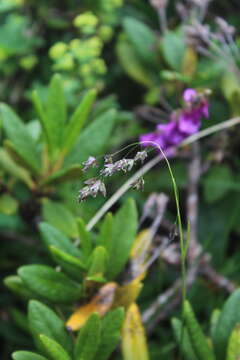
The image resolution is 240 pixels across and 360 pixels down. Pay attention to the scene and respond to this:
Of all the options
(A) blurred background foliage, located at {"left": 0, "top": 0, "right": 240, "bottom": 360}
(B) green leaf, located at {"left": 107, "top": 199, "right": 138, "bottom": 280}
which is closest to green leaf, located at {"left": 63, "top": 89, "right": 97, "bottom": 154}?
(A) blurred background foliage, located at {"left": 0, "top": 0, "right": 240, "bottom": 360}

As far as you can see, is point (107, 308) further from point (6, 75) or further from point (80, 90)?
point (6, 75)

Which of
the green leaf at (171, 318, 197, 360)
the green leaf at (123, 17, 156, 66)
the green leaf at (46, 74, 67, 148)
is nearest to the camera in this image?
the green leaf at (171, 318, 197, 360)

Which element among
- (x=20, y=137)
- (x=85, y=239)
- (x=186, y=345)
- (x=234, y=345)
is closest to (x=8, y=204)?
(x=20, y=137)

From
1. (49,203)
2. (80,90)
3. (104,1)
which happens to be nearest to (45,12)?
(104,1)

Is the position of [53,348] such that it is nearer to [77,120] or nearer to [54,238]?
[54,238]

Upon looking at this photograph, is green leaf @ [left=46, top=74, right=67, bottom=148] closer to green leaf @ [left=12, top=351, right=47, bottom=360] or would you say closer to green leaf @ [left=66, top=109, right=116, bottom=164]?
green leaf @ [left=66, top=109, right=116, bottom=164]

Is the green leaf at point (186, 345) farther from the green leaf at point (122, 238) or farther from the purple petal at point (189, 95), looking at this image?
the purple petal at point (189, 95)
